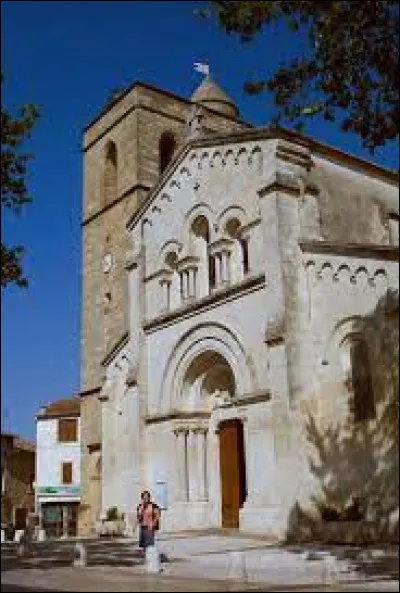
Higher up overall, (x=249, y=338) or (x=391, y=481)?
(x=249, y=338)

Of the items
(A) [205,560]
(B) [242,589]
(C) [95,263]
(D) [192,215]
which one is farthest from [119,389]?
(B) [242,589]

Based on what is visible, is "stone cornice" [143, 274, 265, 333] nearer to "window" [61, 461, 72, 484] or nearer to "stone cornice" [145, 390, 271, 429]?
"stone cornice" [145, 390, 271, 429]

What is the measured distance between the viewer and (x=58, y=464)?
5309cm

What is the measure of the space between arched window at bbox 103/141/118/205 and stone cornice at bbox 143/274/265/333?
12.5 m

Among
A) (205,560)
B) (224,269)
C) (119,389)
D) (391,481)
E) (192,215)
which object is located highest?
(192,215)

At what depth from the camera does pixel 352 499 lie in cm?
1936

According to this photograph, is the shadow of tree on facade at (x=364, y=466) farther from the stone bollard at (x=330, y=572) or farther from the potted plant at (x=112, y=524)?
the potted plant at (x=112, y=524)

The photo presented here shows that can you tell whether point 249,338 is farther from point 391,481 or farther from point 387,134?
point 387,134

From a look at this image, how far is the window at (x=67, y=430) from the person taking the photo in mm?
53719

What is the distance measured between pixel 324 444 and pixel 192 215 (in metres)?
9.26

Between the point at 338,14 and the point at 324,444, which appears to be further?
the point at 324,444

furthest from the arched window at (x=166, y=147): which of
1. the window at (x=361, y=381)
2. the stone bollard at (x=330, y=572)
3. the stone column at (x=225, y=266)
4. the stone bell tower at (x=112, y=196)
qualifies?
the stone bollard at (x=330, y=572)

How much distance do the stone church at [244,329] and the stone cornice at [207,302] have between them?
46mm

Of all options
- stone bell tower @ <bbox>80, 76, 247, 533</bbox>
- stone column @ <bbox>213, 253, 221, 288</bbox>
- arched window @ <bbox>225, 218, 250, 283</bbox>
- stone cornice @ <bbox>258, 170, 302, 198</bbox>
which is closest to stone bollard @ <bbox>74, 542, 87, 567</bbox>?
arched window @ <bbox>225, 218, 250, 283</bbox>
